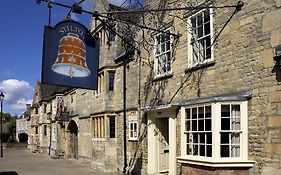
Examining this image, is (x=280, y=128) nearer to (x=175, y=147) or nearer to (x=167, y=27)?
(x=175, y=147)

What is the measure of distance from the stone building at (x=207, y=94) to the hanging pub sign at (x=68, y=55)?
3.57 m

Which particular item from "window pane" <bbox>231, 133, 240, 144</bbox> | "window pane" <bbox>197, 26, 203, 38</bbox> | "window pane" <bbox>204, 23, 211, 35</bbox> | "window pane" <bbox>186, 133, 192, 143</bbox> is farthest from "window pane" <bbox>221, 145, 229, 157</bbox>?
"window pane" <bbox>197, 26, 203, 38</bbox>

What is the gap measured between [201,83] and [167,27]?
342cm

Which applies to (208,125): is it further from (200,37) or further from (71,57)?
(71,57)

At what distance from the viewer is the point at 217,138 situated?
413 inches

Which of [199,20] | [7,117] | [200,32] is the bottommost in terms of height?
[7,117]

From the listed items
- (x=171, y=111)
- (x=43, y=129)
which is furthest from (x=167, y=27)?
(x=43, y=129)

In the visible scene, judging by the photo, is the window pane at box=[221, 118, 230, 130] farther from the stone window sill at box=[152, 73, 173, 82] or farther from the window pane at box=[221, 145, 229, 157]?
the stone window sill at box=[152, 73, 173, 82]

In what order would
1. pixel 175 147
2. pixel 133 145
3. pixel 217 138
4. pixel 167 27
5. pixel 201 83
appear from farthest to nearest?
pixel 133 145
pixel 167 27
pixel 175 147
pixel 201 83
pixel 217 138

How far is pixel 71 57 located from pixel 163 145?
6785 millimetres

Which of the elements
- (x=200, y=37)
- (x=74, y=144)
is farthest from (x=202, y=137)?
(x=74, y=144)

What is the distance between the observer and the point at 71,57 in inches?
409

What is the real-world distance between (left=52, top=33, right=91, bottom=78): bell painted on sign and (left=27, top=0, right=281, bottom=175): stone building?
3.70 m

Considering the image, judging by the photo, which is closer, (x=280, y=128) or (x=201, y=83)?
(x=280, y=128)
